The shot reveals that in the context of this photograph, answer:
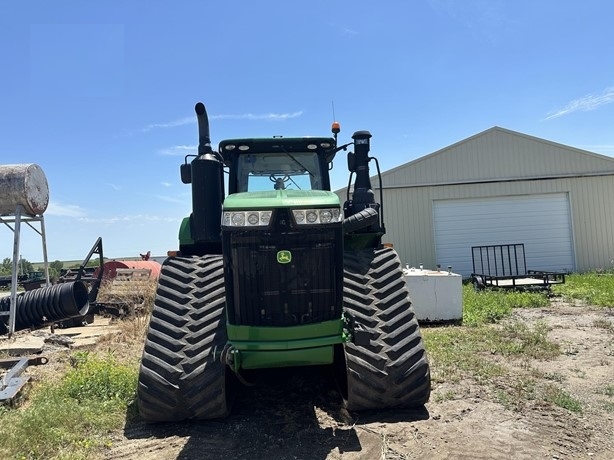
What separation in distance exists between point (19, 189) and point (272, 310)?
833 centimetres

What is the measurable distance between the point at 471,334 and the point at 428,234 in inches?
406

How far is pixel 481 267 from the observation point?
1694cm

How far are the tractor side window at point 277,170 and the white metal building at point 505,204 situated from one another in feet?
40.8

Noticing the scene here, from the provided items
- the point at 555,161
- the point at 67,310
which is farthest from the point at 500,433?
the point at 555,161

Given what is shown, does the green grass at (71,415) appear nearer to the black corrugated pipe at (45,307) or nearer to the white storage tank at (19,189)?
the black corrugated pipe at (45,307)

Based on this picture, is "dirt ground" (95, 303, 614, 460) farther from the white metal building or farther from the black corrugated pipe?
the white metal building

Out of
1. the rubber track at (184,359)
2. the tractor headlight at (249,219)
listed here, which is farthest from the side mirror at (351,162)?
the tractor headlight at (249,219)

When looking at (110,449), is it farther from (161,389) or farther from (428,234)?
(428,234)

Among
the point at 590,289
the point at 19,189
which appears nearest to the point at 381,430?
the point at 19,189

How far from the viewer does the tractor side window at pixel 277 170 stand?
498 cm

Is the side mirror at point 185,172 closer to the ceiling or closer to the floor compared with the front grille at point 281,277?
closer to the ceiling

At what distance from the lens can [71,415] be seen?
13.6ft

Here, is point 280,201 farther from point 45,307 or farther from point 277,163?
point 45,307

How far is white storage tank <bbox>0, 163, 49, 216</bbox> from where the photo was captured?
31.5 ft
